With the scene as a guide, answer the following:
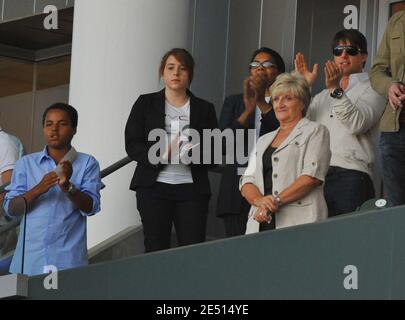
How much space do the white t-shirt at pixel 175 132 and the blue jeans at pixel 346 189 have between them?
119cm

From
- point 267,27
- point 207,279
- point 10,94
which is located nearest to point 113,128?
point 267,27

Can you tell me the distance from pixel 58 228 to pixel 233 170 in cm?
146

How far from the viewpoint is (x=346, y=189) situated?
11094mm

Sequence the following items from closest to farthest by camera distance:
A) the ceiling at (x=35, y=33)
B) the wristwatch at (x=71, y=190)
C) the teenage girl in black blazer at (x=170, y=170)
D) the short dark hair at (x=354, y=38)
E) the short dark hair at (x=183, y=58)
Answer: the short dark hair at (x=354, y=38)
the wristwatch at (x=71, y=190)
the teenage girl in black blazer at (x=170, y=170)
the short dark hair at (x=183, y=58)
the ceiling at (x=35, y=33)

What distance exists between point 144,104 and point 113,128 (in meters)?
2.46

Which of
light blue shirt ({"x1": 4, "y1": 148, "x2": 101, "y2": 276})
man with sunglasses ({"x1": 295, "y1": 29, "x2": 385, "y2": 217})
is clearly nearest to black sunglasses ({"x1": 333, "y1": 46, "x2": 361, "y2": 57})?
man with sunglasses ({"x1": 295, "y1": 29, "x2": 385, "y2": 217})

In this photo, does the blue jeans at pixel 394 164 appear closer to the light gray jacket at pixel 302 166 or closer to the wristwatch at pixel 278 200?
the light gray jacket at pixel 302 166

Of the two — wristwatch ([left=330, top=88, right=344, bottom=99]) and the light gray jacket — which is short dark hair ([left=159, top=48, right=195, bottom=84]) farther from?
the light gray jacket

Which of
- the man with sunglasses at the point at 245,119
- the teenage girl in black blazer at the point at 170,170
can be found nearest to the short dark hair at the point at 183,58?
the teenage girl in black blazer at the point at 170,170

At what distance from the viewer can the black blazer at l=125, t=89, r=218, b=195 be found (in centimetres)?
1178

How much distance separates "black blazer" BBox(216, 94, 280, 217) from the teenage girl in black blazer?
0.60ft

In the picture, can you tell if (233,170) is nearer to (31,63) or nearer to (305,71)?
(305,71)

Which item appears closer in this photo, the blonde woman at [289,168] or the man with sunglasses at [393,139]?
the blonde woman at [289,168]

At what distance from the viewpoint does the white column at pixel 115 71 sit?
14.3 metres
